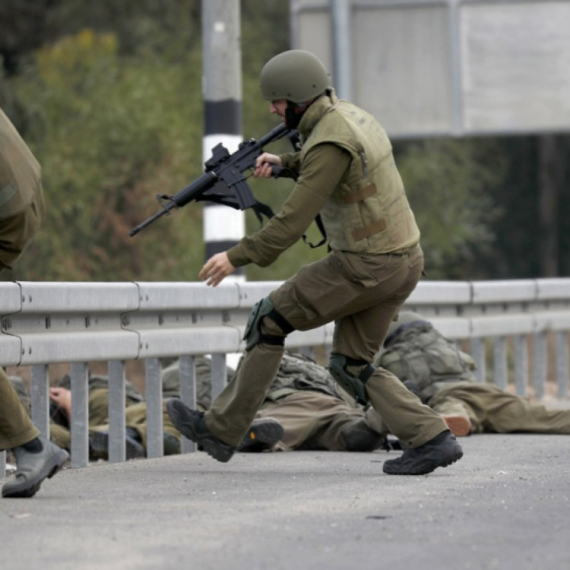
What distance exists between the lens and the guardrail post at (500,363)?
1322 centimetres

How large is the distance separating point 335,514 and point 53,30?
28179 millimetres

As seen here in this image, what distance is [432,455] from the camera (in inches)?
305

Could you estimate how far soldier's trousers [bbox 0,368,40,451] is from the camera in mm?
6727

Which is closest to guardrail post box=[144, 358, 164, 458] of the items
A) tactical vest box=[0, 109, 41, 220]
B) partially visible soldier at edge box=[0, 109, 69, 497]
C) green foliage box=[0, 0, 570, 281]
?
partially visible soldier at edge box=[0, 109, 69, 497]

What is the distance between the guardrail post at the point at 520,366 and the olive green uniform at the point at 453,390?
290 cm

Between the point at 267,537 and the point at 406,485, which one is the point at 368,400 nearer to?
the point at 406,485

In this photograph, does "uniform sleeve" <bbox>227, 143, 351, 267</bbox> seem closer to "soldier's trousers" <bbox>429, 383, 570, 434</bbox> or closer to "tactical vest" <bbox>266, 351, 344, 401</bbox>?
"tactical vest" <bbox>266, 351, 344, 401</bbox>

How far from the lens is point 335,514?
20.4ft

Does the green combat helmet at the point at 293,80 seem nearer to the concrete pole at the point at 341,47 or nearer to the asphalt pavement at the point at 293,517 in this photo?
the asphalt pavement at the point at 293,517

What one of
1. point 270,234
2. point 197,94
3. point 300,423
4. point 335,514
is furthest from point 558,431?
point 197,94

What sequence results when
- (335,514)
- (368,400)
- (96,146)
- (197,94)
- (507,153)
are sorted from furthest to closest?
(507,153), (197,94), (96,146), (368,400), (335,514)

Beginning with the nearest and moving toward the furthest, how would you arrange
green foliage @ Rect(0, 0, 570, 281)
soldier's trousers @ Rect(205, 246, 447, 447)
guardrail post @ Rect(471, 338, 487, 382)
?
soldier's trousers @ Rect(205, 246, 447, 447) → guardrail post @ Rect(471, 338, 487, 382) → green foliage @ Rect(0, 0, 570, 281)

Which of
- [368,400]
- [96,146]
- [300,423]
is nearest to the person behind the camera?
[368,400]

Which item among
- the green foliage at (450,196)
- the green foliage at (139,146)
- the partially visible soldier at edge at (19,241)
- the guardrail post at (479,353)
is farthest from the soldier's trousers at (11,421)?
the green foliage at (450,196)
